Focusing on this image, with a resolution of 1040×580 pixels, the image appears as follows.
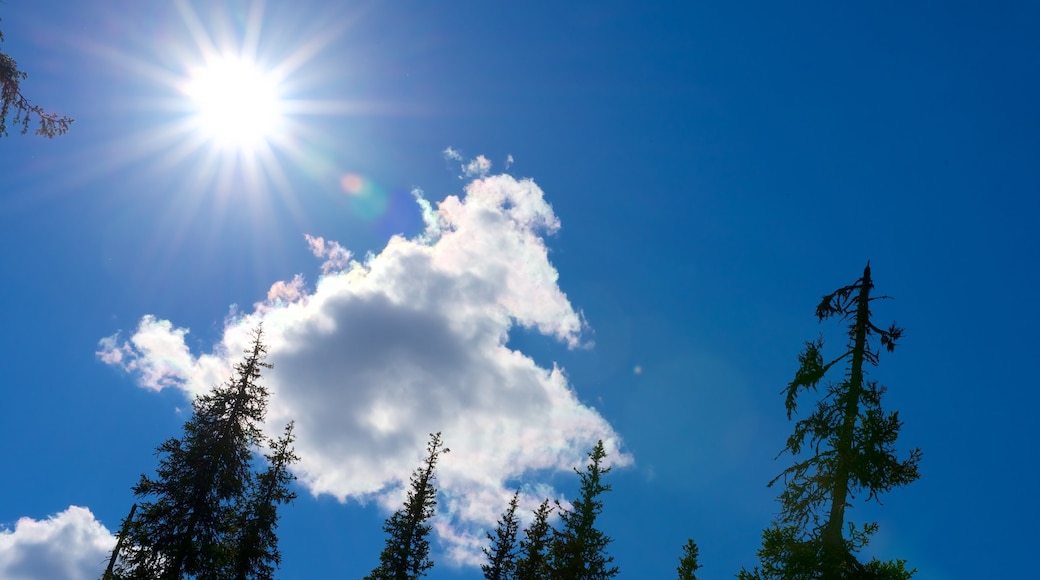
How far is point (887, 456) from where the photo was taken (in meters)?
14.4

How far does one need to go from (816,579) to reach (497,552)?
74.3 feet

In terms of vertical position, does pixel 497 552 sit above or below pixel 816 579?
above

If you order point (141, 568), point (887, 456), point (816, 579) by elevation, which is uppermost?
point (887, 456)

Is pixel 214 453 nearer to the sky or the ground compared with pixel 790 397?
nearer to the ground

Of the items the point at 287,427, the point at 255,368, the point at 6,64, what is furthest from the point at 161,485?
the point at 6,64

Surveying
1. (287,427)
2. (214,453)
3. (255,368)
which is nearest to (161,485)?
(214,453)

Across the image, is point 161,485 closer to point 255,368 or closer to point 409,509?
point 255,368

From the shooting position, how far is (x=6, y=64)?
12266 millimetres

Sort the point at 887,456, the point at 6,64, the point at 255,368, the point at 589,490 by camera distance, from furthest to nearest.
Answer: the point at 589,490, the point at 255,368, the point at 887,456, the point at 6,64

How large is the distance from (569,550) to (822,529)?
15.4 metres

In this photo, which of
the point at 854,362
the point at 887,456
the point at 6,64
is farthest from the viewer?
the point at 854,362

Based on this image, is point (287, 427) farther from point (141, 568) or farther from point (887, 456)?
point (887, 456)

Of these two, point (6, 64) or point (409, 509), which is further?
point (409, 509)

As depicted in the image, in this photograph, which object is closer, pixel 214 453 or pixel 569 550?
pixel 214 453
